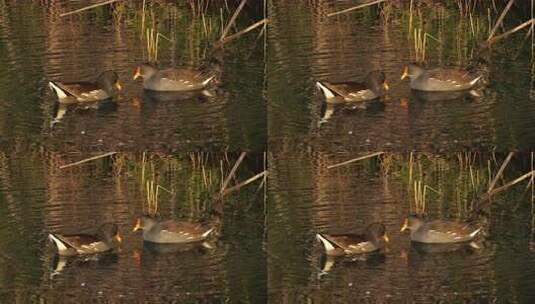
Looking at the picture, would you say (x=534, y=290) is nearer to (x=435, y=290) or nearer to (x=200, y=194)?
(x=435, y=290)

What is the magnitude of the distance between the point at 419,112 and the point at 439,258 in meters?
A: 0.69

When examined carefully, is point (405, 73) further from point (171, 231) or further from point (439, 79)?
point (171, 231)

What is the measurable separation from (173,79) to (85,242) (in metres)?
0.88

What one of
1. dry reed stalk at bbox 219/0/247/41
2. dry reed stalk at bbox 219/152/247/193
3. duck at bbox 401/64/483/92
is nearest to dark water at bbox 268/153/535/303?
dry reed stalk at bbox 219/152/247/193

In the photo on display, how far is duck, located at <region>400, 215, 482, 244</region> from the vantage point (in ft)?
24.8

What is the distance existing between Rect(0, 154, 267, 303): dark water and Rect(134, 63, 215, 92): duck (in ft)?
1.16

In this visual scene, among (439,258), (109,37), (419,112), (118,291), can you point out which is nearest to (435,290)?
(439,258)

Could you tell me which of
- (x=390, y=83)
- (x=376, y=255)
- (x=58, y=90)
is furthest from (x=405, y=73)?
(x=58, y=90)

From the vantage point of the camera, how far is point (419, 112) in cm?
765

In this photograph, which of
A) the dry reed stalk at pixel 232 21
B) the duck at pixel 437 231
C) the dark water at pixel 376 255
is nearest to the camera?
the dark water at pixel 376 255

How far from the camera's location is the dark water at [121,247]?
7480mm

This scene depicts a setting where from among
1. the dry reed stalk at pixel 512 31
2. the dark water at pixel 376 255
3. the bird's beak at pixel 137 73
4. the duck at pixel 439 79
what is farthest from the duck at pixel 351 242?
the bird's beak at pixel 137 73

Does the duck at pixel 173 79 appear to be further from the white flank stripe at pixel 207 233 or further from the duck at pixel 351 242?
the duck at pixel 351 242

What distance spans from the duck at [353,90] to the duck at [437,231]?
60 cm
